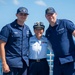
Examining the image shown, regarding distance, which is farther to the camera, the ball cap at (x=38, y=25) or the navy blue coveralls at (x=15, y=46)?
the ball cap at (x=38, y=25)

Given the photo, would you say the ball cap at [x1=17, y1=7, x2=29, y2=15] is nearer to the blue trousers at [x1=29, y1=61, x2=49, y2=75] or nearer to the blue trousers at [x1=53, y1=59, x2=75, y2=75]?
the blue trousers at [x1=29, y1=61, x2=49, y2=75]

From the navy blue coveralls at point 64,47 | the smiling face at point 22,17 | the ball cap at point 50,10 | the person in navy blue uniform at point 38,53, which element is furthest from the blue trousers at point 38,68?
the ball cap at point 50,10

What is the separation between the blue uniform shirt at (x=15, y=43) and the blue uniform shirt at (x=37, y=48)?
4.4 inches

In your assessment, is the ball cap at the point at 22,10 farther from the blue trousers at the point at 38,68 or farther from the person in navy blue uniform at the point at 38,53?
the blue trousers at the point at 38,68

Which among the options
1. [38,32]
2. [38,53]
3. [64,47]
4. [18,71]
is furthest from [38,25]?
[18,71]

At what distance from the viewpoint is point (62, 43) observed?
10367 mm

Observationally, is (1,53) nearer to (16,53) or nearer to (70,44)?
(16,53)

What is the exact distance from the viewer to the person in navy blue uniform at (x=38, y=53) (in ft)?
34.4

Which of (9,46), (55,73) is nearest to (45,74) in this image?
(55,73)

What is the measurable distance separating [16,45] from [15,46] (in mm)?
28

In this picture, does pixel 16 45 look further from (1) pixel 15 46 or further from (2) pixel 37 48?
(2) pixel 37 48

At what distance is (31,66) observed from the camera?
1049cm

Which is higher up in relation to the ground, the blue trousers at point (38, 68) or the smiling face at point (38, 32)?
the smiling face at point (38, 32)

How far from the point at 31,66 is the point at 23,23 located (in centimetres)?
84
